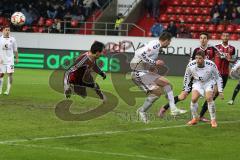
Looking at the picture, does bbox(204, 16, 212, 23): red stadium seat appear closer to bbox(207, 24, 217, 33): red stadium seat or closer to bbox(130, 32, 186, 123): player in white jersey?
bbox(207, 24, 217, 33): red stadium seat

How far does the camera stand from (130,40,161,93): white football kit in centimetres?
1606

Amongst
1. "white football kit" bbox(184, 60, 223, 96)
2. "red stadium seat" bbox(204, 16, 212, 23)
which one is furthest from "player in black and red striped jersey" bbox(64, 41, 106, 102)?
"red stadium seat" bbox(204, 16, 212, 23)

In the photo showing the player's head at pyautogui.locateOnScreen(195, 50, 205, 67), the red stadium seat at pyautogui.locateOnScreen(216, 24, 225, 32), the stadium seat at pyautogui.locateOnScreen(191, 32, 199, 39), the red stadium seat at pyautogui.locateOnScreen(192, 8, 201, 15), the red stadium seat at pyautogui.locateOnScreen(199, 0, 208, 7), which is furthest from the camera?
the red stadium seat at pyautogui.locateOnScreen(199, 0, 208, 7)

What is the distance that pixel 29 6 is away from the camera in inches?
1663

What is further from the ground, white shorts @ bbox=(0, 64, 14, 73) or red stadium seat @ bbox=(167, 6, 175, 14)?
red stadium seat @ bbox=(167, 6, 175, 14)

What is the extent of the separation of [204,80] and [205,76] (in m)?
0.11

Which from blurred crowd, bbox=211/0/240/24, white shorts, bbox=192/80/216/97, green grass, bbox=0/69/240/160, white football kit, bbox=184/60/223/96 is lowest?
green grass, bbox=0/69/240/160

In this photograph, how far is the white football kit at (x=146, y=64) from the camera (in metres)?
16.1

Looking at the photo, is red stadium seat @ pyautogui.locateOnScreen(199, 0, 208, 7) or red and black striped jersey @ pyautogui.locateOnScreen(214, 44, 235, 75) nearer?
red and black striped jersey @ pyautogui.locateOnScreen(214, 44, 235, 75)

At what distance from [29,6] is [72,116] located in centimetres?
2674

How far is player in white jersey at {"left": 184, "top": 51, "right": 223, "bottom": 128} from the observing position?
49.5 feet

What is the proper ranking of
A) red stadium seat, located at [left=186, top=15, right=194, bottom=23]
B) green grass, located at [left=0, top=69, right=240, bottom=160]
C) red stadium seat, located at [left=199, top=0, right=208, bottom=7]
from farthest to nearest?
red stadium seat, located at [left=199, top=0, right=208, bottom=7]
red stadium seat, located at [left=186, top=15, right=194, bottom=23]
green grass, located at [left=0, top=69, right=240, bottom=160]

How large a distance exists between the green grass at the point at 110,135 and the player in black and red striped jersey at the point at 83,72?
Answer: 0.67 meters

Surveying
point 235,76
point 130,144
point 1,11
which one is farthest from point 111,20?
point 130,144
